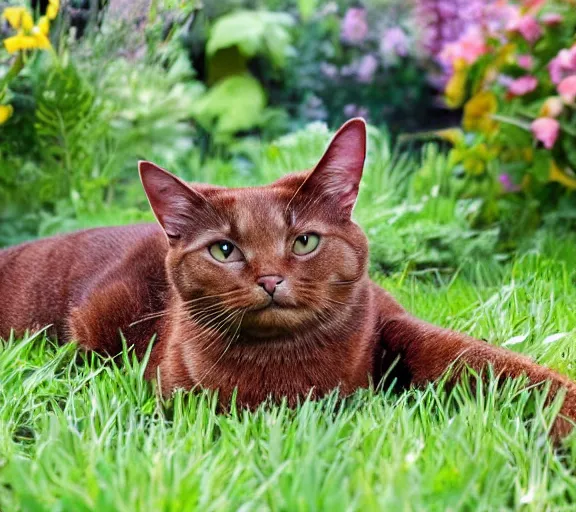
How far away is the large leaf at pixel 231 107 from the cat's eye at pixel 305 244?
3700mm

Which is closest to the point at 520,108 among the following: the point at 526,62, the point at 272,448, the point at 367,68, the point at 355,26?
the point at 526,62

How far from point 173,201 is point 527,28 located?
6.49ft

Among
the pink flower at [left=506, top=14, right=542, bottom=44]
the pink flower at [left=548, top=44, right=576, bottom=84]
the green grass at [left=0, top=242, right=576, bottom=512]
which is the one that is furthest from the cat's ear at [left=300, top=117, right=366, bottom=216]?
the pink flower at [left=506, top=14, right=542, bottom=44]

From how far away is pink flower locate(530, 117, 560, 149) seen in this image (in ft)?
9.25

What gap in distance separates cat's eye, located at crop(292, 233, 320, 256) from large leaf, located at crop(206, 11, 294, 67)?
389 centimetres

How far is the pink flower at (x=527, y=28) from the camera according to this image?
308 centimetres

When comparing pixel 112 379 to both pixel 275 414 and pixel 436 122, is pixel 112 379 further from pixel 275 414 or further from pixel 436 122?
pixel 436 122

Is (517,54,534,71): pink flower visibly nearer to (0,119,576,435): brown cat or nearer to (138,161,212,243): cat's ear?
(0,119,576,435): brown cat

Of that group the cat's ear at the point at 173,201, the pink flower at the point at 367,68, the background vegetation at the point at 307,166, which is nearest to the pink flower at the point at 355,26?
the background vegetation at the point at 307,166

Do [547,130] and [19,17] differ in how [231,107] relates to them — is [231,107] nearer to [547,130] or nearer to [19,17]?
[19,17]

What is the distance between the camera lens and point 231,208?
1.63 meters

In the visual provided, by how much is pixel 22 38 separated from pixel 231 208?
5.04ft

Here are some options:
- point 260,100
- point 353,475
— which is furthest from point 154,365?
point 260,100

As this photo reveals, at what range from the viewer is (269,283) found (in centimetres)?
150
